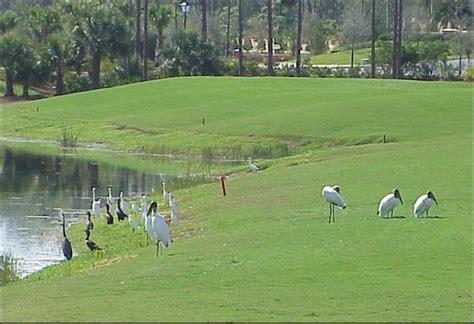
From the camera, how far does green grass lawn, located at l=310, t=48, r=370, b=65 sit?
110m

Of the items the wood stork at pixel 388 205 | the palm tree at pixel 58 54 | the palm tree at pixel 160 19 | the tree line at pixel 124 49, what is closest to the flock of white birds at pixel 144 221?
the wood stork at pixel 388 205

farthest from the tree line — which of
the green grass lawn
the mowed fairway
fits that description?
the mowed fairway

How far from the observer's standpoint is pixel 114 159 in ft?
166

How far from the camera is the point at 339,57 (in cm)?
11544

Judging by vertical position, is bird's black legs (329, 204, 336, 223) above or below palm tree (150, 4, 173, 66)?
below

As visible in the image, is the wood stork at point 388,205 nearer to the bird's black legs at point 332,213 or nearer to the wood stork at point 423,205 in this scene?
the wood stork at point 423,205

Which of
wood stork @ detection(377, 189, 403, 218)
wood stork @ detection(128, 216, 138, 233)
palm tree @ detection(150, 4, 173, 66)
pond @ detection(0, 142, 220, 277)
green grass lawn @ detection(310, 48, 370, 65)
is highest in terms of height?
palm tree @ detection(150, 4, 173, 66)

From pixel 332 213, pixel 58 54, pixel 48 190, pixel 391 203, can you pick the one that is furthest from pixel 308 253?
pixel 58 54

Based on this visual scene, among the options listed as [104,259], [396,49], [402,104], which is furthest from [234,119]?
[104,259]

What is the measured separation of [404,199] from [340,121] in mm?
28409

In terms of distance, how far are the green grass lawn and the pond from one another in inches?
2308

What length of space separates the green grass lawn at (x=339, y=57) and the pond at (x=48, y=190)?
192ft

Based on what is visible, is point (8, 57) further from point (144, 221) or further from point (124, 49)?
point (144, 221)

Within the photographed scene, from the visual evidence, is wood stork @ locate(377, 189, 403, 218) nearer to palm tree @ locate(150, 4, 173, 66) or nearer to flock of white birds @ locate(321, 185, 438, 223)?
flock of white birds @ locate(321, 185, 438, 223)
